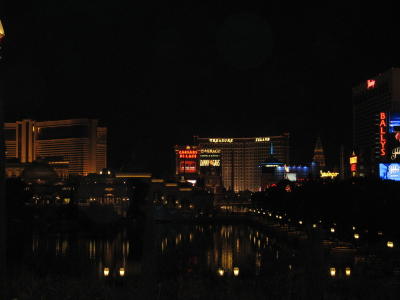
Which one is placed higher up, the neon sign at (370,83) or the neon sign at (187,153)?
the neon sign at (370,83)

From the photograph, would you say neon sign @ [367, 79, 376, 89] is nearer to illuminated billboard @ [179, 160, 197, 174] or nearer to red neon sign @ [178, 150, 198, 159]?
red neon sign @ [178, 150, 198, 159]

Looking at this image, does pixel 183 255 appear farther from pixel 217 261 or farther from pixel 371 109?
pixel 371 109

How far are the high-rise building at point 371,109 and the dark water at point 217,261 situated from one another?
209 feet

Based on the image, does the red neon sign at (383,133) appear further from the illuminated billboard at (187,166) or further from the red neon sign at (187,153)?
the illuminated billboard at (187,166)

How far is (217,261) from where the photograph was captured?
47.8 metres

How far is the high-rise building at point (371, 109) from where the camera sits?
5295 inches

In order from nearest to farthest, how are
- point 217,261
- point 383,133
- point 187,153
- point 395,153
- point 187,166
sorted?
point 217,261, point 395,153, point 383,133, point 187,153, point 187,166

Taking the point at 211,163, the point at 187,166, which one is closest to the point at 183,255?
the point at 187,166

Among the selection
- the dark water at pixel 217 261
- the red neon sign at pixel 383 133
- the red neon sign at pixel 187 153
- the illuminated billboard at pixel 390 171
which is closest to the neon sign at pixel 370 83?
the red neon sign at pixel 187 153

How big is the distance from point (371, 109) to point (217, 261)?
126 meters

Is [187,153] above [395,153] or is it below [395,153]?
above

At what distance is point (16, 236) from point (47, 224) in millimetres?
16786

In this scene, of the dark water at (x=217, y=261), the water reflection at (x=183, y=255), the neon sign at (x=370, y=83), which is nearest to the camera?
the dark water at (x=217, y=261)

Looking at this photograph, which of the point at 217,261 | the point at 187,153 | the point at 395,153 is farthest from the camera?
the point at 187,153
